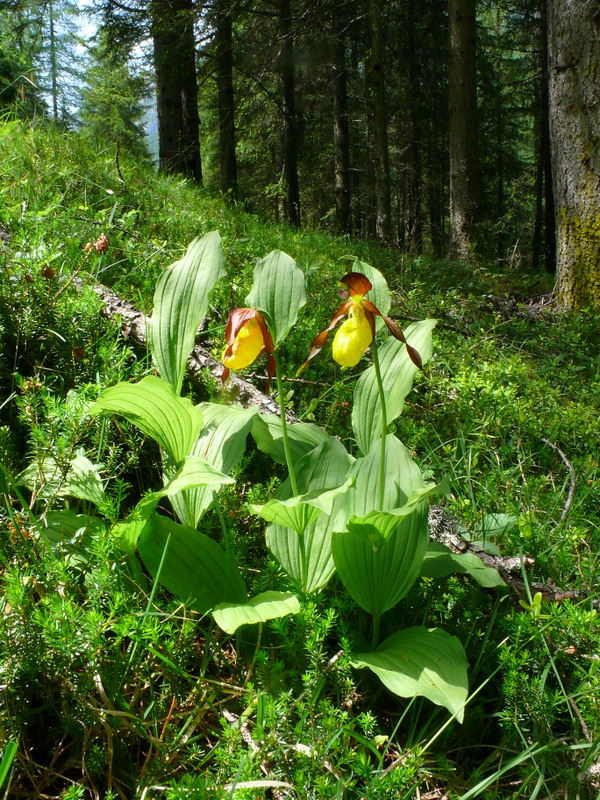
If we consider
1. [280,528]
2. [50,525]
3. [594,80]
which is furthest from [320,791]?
[594,80]

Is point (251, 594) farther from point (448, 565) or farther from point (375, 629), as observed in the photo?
point (448, 565)

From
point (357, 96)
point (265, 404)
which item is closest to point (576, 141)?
point (265, 404)

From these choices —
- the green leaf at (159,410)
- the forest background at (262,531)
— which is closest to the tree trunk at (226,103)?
the forest background at (262,531)

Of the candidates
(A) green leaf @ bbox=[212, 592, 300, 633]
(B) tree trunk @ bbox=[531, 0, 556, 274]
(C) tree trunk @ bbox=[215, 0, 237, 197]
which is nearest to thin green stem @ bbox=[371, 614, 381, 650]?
(A) green leaf @ bbox=[212, 592, 300, 633]

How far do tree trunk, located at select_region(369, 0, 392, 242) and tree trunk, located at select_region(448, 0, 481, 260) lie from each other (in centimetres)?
225

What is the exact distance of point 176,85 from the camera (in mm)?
7629

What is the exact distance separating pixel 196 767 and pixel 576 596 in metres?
Result: 1.11

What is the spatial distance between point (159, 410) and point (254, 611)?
604 millimetres

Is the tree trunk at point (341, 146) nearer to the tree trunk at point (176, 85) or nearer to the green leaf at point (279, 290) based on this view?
the tree trunk at point (176, 85)

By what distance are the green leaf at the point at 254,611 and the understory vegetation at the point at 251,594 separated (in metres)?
0.02

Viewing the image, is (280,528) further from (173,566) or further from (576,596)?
(576,596)

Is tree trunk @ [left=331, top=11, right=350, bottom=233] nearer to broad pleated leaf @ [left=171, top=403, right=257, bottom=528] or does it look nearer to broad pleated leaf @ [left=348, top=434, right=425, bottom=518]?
broad pleated leaf @ [left=171, top=403, right=257, bottom=528]

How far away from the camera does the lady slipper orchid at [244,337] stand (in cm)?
131

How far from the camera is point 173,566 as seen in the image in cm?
135
